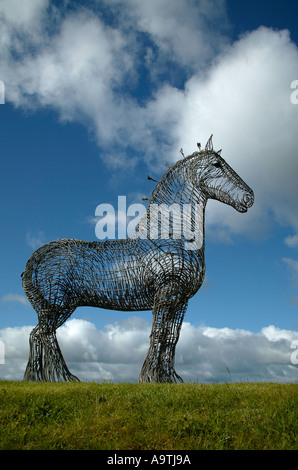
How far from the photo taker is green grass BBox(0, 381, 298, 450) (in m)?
5.38

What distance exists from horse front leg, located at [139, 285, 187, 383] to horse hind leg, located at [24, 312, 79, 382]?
2.83m

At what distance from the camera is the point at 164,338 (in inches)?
395

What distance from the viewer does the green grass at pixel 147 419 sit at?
5375 millimetres

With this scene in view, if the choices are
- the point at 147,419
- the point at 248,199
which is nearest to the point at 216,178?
the point at 248,199

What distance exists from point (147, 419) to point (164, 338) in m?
4.07

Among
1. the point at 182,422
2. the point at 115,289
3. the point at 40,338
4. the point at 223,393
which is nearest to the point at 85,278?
the point at 115,289

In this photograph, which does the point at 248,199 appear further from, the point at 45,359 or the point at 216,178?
the point at 45,359

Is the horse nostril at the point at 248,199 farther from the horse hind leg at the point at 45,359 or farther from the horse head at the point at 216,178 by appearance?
the horse hind leg at the point at 45,359

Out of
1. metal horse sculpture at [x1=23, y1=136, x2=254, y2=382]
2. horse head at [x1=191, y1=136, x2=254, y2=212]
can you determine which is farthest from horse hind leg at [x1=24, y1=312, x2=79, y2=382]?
horse head at [x1=191, y1=136, x2=254, y2=212]
